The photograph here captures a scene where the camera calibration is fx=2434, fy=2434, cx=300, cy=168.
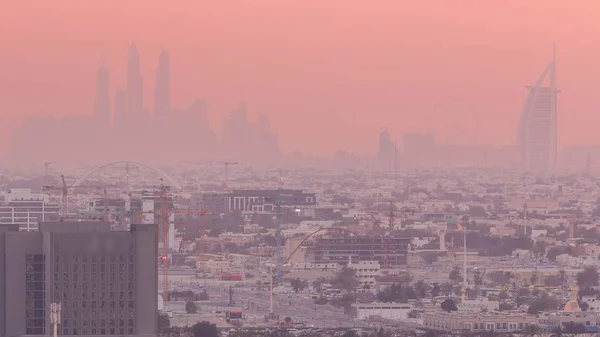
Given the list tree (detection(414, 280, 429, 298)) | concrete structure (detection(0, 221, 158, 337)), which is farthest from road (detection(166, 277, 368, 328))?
concrete structure (detection(0, 221, 158, 337))

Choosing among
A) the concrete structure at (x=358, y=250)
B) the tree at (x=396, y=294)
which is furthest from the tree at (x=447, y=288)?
the concrete structure at (x=358, y=250)

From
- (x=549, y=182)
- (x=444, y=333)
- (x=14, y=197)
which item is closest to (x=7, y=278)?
(x=444, y=333)

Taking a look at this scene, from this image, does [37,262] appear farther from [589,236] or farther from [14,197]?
[589,236]

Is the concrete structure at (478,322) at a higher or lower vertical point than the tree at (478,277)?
lower

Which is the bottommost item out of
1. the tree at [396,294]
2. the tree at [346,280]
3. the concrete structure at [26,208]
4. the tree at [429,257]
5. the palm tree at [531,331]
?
the palm tree at [531,331]

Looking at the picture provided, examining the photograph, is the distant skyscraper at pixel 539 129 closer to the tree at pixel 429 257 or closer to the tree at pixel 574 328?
the tree at pixel 429 257
